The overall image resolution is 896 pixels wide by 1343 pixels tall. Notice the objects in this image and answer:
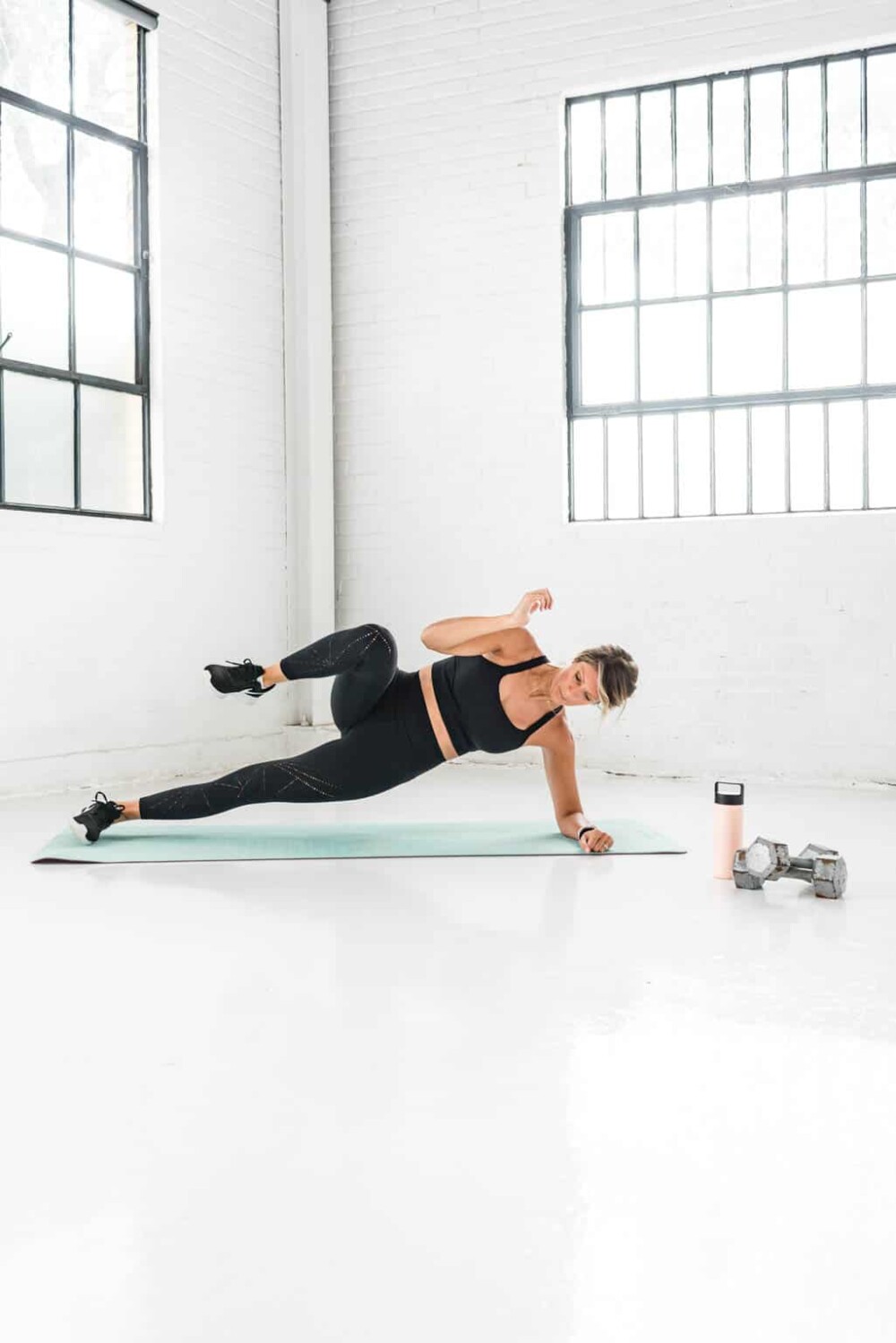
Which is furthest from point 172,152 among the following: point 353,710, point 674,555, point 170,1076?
point 170,1076

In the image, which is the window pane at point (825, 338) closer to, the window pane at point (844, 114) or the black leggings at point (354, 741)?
the window pane at point (844, 114)

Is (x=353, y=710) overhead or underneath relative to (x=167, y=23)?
underneath

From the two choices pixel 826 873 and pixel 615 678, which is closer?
pixel 826 873

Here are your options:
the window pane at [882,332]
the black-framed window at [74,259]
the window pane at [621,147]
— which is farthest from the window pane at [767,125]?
the black-framed window at [74,259]

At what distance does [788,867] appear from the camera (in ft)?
11.5

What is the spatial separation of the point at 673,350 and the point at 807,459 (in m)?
0.89

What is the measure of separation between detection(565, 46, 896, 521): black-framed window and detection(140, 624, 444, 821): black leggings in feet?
9.21

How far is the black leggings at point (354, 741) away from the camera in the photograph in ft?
12.8

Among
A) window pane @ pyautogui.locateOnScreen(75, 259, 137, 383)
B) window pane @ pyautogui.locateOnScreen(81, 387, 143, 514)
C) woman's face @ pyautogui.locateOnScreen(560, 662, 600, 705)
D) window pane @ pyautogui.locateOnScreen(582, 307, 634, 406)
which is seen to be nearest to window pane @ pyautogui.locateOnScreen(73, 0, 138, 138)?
window pane @ pyautogui.locateOnScreen(75, 259, 137, 383)

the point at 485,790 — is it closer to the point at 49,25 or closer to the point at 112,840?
the point at 112,840

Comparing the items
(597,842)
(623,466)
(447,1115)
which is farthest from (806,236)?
(447,1115)

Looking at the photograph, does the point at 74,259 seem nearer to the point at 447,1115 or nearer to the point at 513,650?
the point at 513,650

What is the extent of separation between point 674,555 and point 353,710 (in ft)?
9.13

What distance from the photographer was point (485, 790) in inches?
229
